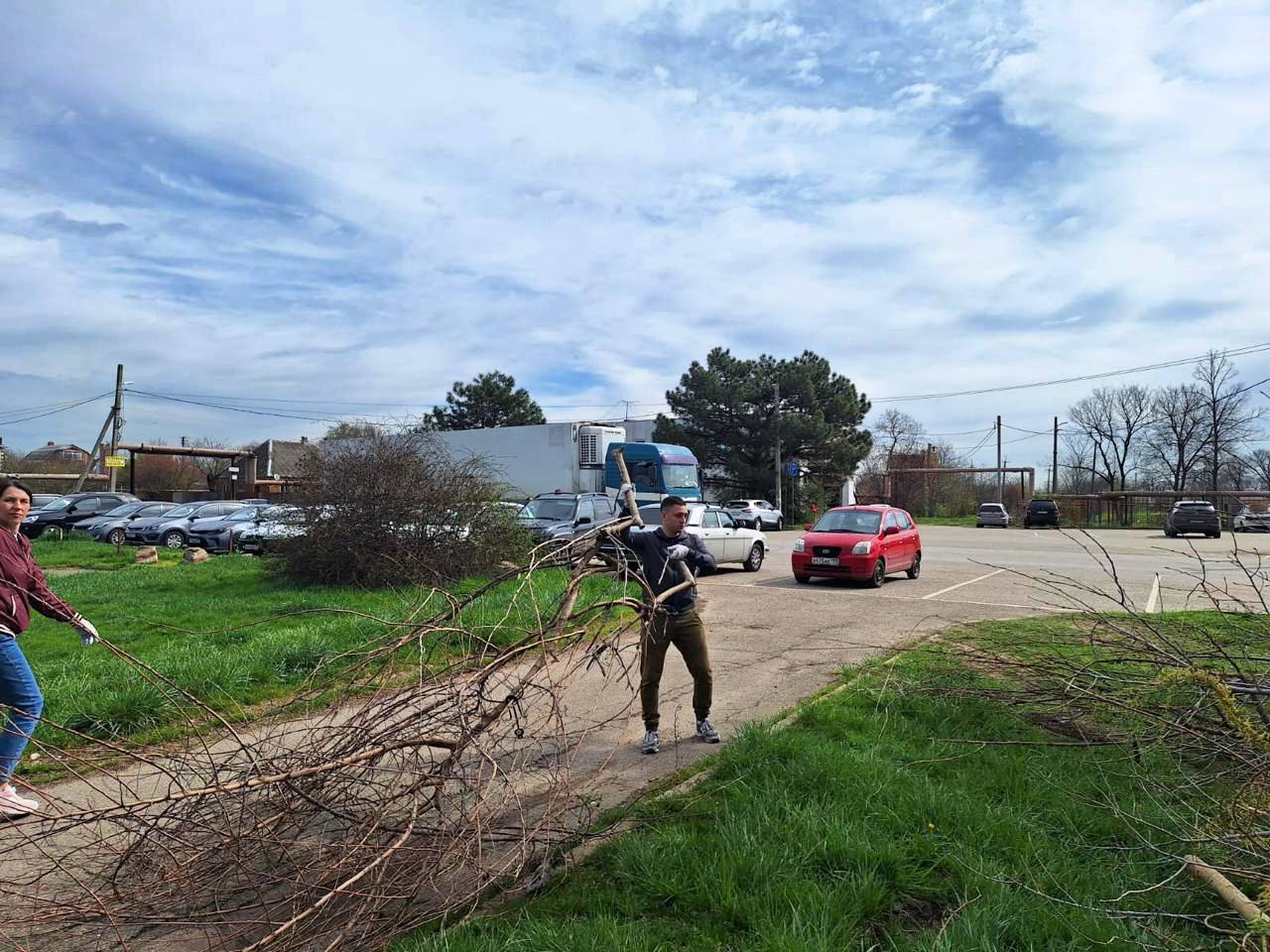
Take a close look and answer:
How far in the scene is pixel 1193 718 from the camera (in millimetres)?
4488

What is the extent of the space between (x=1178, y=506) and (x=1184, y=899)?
38848 mm

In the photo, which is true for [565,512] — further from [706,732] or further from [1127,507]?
[1127,507]

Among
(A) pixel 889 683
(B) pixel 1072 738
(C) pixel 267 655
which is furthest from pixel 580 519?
(B) pixel 1072 738

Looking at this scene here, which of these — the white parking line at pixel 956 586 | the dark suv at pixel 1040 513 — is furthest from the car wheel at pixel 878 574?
the dark suv at pixel 1040 513

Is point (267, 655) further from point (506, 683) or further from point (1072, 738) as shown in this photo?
point (1072, 738)

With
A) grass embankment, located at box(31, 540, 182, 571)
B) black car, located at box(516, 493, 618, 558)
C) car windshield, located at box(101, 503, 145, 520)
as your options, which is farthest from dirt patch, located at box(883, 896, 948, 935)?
car windshield, located at box(101, 503, 145, 520)

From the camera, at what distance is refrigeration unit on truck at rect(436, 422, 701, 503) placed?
2709 cm

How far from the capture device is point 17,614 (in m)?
4.65

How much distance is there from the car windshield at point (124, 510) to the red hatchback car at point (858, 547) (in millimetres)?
25122

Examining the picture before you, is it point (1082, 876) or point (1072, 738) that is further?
point (1072, 738)

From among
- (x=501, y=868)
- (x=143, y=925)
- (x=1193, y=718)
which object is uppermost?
(x=1193, y=718)

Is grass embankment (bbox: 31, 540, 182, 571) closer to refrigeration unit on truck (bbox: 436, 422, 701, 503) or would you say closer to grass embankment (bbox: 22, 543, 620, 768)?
grass embankment (bbox: 22, 543, 620, 768)

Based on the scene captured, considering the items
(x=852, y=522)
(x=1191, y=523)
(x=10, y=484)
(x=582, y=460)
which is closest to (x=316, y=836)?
(x=10, y=484)

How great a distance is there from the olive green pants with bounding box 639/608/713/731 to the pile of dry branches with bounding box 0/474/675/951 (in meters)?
1.69
